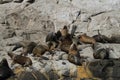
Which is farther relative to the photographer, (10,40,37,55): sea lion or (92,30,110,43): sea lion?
(92,30,110,43): sea lion

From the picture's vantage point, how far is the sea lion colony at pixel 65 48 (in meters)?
14.7

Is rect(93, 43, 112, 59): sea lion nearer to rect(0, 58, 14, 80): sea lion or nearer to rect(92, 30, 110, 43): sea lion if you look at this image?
rect(92, 30, 110, 43): sea lion

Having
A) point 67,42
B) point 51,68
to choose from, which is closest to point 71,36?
point 67,42

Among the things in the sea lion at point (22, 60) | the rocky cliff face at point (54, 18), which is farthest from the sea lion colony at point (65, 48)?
the rocky cliff face at point (54, 18)

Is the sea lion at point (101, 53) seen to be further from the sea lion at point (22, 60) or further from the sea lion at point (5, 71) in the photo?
the sea lion at point (5, 71)

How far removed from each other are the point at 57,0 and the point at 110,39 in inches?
191

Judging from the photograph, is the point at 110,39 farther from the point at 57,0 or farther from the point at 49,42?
the point at 57,0

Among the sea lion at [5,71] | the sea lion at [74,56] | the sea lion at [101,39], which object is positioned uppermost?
the sea lion at [101,39]

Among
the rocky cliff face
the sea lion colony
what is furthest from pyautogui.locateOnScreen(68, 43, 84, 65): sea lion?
the rocky cliff face

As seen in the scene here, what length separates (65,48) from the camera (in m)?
16.3

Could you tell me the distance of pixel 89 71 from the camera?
14.8 meters

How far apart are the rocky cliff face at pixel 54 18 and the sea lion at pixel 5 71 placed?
3.90m

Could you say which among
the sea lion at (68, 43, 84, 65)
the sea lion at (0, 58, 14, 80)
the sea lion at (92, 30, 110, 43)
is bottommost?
the sea lion at (0, 58, 14, 80)

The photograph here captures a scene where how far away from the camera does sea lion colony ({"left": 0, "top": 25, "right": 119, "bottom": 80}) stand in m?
14.7
